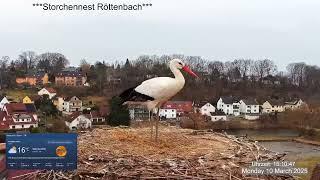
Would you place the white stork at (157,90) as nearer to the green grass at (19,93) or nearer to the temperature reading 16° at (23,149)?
the temperature reading 16° at (23,149)

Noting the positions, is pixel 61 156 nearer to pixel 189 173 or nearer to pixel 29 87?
pixel 189 173

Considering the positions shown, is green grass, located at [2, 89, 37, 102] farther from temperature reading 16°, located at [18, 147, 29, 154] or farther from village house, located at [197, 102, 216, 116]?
temperature reading 16°, located at [18, 147, 29, 154]

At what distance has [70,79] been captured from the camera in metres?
48.4

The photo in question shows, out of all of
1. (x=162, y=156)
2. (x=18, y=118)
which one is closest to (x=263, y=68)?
(x=18, y=118)

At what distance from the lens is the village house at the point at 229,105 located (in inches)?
1650

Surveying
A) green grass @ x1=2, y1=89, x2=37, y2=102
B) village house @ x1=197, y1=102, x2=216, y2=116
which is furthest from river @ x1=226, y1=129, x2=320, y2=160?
green grass @ x1=2, y1=89, x2=37, y2=102

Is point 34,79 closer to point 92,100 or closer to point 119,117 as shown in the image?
point 92,100

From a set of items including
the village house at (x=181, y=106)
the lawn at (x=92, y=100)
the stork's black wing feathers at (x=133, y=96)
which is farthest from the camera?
the lawn at (x=92, y=100)

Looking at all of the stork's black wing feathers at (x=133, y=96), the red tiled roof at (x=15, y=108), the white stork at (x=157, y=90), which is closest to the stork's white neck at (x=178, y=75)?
the white stork at (x=157, y=90)

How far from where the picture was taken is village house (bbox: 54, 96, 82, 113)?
3713cm

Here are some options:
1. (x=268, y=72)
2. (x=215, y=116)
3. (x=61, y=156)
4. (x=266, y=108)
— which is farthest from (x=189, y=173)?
(x=268, y=72)

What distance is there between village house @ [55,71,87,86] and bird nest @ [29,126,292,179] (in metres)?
39.5

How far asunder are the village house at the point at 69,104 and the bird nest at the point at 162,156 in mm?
30344

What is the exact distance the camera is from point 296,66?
61156 millimetres
